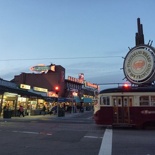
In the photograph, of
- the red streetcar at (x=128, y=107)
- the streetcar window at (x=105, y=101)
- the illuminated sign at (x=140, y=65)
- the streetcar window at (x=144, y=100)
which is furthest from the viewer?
the illuminated sign at (x=140, y=65)

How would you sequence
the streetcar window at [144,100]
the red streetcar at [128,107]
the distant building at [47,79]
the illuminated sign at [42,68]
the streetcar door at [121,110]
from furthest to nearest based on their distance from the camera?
the illuminated sign at [42,68] → the distant building at [47,79] → the streetcar window at [144,100] → the streetcar door at [121,110] → the red streetcar at [128,107]

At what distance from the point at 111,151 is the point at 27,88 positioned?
40.8m

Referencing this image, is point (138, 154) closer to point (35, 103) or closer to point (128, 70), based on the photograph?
point (128, 70)

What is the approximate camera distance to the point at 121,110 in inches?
818

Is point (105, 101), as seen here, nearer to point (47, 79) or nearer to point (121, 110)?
point (121, 110)

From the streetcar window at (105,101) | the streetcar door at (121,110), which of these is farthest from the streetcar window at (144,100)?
the streetcar window at (105,101)

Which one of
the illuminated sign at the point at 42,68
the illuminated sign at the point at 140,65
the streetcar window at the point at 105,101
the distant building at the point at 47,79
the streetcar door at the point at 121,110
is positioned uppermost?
the illuminated sign at the point at 42,68

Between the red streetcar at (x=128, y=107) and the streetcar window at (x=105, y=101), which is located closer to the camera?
the red streetcar at (x=128, y=107)

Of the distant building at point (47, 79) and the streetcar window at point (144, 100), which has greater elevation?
the distant building at point (47, 79)

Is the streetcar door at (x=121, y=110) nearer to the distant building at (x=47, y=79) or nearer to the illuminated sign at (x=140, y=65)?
the illuminated sign at (x=140, y=65)

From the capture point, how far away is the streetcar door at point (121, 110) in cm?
2064

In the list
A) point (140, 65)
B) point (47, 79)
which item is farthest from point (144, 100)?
point (47, 79)

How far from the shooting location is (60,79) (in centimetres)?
7531

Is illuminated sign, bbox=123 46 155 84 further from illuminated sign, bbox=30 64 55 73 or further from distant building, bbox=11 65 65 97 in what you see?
illuminated sign, bbox=30 64 55 73
